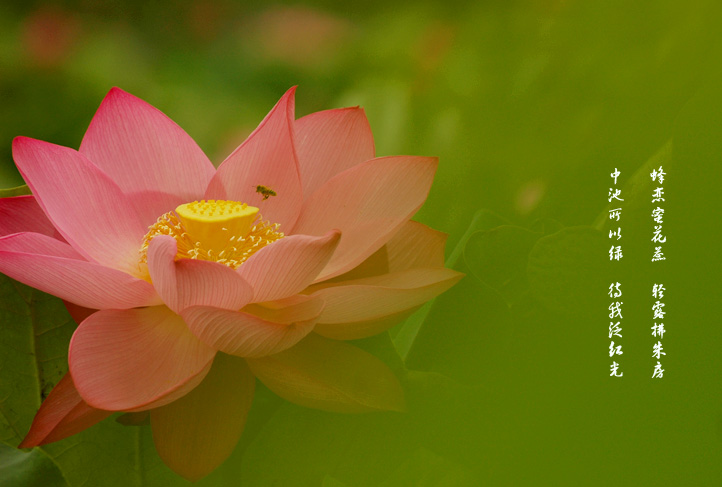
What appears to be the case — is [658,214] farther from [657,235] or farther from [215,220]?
[215,220]

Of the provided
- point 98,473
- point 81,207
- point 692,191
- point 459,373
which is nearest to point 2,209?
point 81,207

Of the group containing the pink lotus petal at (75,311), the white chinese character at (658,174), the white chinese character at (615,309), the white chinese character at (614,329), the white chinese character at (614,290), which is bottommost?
the pink lotus petal at (75,311)

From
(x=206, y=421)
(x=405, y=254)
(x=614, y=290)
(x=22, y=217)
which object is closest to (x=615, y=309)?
A: (x=614, y=290)

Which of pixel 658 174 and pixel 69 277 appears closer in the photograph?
pixel 69 277

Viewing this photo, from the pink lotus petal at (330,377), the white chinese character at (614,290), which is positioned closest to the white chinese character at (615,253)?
the white chinese character at (614,290)

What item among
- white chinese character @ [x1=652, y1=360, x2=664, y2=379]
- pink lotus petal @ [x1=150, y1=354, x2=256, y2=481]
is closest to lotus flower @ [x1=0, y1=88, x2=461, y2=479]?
pink lotus petal @ [x1=150, y1=354, x2=256, y2=481]

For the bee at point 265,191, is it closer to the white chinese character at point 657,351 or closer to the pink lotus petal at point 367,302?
the pink lotus petal at point 367,302

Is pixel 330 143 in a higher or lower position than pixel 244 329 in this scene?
higher
